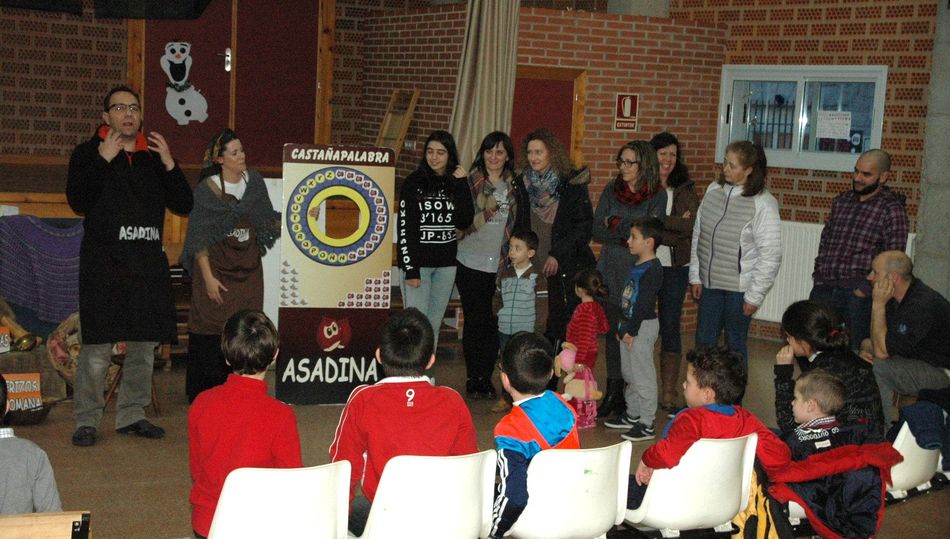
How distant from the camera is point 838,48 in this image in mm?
8484

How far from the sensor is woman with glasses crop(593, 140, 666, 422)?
19.5 feet

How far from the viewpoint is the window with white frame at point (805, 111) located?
8.38 metres

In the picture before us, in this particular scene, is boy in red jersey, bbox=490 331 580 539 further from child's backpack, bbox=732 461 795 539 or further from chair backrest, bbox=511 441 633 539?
child's backpack, bbox=732 461 795 539

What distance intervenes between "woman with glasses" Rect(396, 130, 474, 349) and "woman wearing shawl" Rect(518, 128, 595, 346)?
0.39 metres

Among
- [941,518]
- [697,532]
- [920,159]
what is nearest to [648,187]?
[941,518]

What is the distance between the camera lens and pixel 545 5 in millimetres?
10797

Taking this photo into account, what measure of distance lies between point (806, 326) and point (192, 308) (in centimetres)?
320

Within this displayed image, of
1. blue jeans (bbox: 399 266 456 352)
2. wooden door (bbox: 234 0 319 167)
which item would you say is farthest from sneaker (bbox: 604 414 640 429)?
wooden door (bbox: 234 0 319 167)

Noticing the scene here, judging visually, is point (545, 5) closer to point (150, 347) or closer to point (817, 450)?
point (150, 347)

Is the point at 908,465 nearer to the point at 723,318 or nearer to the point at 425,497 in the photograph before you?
the point at 723,318

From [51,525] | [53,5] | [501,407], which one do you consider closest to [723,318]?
[501,407]

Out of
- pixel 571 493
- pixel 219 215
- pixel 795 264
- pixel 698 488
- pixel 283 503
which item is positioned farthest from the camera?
pixel 795 264

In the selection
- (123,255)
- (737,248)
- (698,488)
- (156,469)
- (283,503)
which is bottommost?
(156,469)

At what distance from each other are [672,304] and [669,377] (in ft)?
1.46
